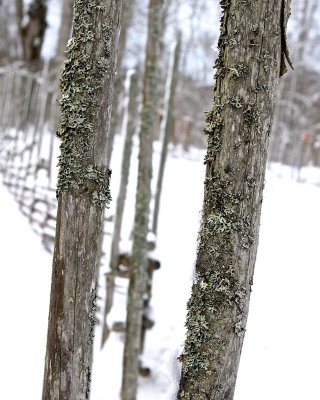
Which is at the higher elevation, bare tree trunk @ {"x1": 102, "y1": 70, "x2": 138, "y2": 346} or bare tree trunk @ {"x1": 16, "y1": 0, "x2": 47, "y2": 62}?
bare tree trunk @ {"x1": 16, "y1": 0, "x2": 47, "y2": 62}

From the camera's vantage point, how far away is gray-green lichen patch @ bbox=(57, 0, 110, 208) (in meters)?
1.73

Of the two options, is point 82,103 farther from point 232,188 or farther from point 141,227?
point 141,227

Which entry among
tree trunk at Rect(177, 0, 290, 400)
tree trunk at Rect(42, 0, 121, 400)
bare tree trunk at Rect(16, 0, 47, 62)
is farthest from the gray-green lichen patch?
bare tree trunk at Rect(16, 0, 47, 62)

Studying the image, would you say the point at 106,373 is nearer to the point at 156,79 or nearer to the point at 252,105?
the point at 156,79

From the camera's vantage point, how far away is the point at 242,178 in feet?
5.53

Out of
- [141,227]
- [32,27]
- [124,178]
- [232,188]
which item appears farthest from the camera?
[32,27]

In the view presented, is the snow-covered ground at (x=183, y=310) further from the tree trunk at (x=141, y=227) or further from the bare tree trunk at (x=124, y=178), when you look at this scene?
the tree trunk at (x=141, y=227)

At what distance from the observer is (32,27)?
15.0 metres

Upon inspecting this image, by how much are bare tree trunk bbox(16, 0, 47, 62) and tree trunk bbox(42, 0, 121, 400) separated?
46.6 feet

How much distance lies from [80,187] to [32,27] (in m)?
14.8

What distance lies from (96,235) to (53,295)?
285mm

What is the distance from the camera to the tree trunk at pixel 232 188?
1.65 metres

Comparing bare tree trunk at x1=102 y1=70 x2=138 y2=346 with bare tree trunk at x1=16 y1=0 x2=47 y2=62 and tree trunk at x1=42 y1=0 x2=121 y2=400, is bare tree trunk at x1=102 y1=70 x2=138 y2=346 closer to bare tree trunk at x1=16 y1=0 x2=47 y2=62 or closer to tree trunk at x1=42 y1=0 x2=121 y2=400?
tree trunk at x1=42 y1=0 x2=121 y2=400

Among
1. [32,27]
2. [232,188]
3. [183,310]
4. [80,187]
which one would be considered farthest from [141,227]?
[32,27]
